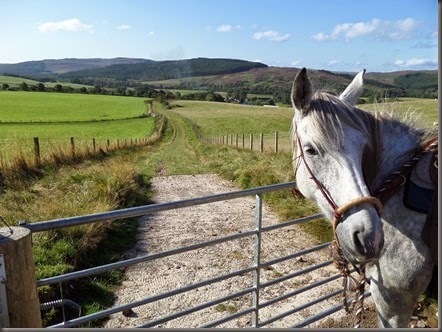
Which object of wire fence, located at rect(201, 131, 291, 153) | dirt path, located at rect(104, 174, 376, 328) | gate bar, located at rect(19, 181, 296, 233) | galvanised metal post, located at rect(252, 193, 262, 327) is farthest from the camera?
wire fence, located at rect(201, 131, 291, 153)

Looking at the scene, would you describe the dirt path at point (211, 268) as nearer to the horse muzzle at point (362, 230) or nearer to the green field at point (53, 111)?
the horse muzzle at point (362, 230)

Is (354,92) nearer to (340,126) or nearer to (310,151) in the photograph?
(340,126)

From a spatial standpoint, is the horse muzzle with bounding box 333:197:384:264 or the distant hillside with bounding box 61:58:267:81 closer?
the horse muzzle with bounding box 333:197:384:264

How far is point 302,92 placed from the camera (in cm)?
225

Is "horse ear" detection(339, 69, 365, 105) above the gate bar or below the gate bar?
above

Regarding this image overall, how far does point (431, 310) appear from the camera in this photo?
12.2 feet

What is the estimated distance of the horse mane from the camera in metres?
2.11

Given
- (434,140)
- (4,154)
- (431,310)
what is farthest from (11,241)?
(4,154)

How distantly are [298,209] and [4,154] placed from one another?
9.04m

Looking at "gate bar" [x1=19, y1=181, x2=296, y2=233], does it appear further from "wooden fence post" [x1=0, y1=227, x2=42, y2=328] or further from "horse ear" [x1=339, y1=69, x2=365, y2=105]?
"horse ear" [x1=339, y1=69, x2=365, y2=105]

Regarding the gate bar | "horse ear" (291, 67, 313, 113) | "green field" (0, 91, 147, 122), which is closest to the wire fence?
the gate bar

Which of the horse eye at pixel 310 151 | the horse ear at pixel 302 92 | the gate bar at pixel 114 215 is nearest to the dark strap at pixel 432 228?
the horse eye at pixel 310 151

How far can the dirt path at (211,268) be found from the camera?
164 inches

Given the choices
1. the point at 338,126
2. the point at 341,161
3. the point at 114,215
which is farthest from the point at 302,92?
the point at 114,215
